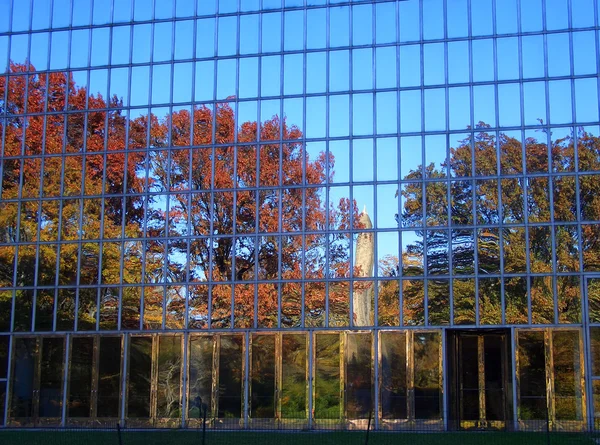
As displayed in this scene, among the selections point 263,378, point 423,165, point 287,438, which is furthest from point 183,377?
point 423,165

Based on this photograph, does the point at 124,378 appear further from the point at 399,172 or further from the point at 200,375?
the point at 399,172

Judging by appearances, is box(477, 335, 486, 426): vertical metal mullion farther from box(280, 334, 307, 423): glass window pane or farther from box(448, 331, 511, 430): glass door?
box(280, 334, 307, 423): glass window pane

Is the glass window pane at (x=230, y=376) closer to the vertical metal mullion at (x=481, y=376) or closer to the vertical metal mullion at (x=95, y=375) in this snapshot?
the vertical metal mullion at (x=95, y=375)

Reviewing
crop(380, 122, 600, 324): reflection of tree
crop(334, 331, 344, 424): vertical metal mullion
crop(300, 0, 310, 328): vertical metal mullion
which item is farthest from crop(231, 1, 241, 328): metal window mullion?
crop(380, 122, 600, 324): reflection of tree

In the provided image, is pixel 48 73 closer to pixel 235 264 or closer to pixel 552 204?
pixel 235 264

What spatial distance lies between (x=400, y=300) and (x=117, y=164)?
11846 millimetres

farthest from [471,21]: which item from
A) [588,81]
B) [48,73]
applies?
[48,73]

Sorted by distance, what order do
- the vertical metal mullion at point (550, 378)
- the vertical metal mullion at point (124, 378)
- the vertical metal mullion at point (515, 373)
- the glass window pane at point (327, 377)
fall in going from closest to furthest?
the vertical metal mullion at point (550, 378) → the vertical metal mullion at point (515, 373) → the glass window pane at point (327, 377) → the vertical metal mullion at point (124, 378)

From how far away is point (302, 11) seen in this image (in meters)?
35.5

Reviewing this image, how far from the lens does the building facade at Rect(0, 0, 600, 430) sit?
31.9m

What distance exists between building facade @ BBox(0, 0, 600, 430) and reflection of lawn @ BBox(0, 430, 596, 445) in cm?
190

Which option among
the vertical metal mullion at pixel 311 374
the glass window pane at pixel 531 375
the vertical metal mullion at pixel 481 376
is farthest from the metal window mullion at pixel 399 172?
the glass window pane at pixel 531 375

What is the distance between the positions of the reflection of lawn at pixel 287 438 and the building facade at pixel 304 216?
190 centimetres

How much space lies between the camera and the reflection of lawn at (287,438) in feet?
89.5
